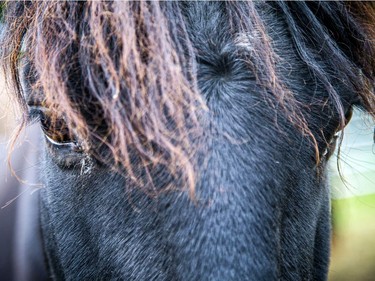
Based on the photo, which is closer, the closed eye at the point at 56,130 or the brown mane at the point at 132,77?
the brown mane at the point at 132,77

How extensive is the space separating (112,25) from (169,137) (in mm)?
255

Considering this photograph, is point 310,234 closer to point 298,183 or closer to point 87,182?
point 298,183

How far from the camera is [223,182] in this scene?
0.97 m

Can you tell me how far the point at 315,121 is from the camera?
1.18 meters

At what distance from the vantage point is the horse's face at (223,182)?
0.97 m

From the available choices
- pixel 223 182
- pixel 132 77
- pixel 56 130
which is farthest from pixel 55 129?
pixel 223 182

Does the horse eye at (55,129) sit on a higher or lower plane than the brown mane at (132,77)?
lower

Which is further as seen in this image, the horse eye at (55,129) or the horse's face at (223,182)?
the horse eye at (55,129)

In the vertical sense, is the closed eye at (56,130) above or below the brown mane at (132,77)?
below

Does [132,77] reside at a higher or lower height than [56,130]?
higher

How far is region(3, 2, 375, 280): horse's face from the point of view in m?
0.97

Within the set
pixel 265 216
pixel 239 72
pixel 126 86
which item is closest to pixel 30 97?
pixel 126 86

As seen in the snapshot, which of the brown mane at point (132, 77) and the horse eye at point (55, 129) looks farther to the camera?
the horse eye at point (55, 129)

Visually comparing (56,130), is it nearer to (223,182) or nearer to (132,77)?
(132,77)
